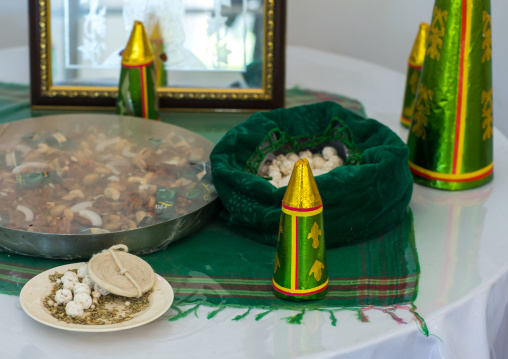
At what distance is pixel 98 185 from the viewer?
0.93m

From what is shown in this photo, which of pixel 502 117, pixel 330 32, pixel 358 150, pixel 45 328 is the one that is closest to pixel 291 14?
pixel 330 32

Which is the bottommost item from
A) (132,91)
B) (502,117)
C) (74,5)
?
(502,117)

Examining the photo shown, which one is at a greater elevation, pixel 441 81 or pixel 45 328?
pixel 441 81

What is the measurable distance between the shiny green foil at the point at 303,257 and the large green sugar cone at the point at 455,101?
36 centimetres

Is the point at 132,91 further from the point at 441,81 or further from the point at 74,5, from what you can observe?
the point at 441,81

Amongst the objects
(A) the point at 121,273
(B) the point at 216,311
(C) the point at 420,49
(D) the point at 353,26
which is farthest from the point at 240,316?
(D) the point at 353,26

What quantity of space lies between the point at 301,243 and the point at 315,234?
0.06 feet

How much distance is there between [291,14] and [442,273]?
1.79 meters

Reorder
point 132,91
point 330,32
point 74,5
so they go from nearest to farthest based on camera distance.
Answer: point 132,91, point 74,5, point 330,32

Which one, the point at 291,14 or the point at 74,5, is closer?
the point at 74,5

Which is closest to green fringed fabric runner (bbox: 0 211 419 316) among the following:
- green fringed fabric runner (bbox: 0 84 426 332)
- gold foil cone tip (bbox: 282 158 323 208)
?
green fringed fabric runner (bbox: 0 84 426 332)

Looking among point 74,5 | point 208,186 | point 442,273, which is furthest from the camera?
point 74,5

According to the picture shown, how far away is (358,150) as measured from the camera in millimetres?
978

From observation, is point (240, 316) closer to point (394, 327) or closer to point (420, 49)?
point (394, 327)
